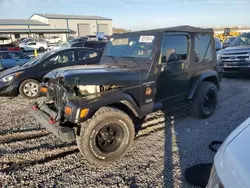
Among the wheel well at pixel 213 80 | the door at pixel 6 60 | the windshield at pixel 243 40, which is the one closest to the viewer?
the wheel well at pixel 213 80

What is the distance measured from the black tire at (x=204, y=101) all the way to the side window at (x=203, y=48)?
543mm

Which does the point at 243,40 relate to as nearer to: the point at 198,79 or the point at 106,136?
the point at 198,79

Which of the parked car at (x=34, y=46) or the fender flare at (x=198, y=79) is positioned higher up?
the parked car at (x=34, y=46)

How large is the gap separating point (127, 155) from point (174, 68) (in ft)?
5.80

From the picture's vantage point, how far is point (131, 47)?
3893mm

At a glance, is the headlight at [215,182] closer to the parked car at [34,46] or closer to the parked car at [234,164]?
the parked car at [234,164]

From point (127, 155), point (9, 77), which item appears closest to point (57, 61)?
point (9, 77)

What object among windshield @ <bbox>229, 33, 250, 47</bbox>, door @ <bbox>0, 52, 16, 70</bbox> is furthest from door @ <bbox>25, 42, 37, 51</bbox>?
windshield @ <bbox>229, 33, 250, 47</bbox>

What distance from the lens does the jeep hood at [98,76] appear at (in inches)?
114

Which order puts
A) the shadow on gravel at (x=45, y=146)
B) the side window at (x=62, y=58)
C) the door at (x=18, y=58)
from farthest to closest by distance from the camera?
the door at (x=18, y=58)
the side window at (x=62, y=58)
the shadow on gravel at (x=45, y=146)

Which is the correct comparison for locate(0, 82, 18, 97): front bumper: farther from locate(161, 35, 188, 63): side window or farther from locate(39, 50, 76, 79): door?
locate(161, 35, 188, 63): side window

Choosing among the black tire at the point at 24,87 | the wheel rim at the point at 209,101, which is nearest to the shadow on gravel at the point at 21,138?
the black tire at the point at 24,87

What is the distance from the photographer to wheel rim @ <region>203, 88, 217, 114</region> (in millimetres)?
4594

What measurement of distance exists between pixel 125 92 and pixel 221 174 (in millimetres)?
2096
